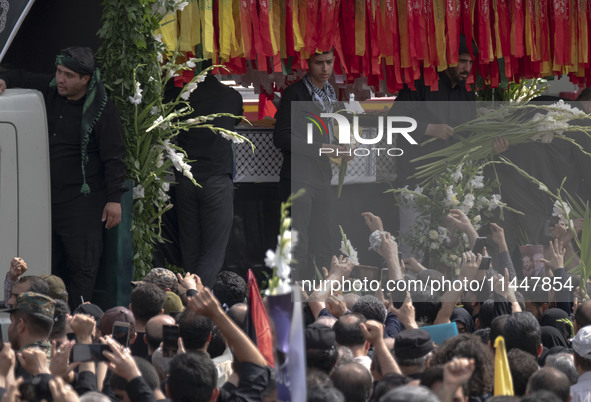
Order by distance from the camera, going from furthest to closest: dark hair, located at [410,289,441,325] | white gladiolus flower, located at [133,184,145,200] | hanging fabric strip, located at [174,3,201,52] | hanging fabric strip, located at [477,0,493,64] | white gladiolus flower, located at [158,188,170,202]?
hanging fabric strip, located at [477,0,493,64] < hanging fabric strip, located at [174,3,201,52] < white gladiolus flower, located at [158,188,170,202] < white gladiolus flower, located at [133,184,145,200] < dark hair, located at [410,289,441,325]

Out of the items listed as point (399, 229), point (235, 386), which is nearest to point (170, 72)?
point (399, 229)

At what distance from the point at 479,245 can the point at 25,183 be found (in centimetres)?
346

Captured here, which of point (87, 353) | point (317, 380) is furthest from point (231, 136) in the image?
point (317, 380)

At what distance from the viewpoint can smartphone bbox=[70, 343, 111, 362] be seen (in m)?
4.91

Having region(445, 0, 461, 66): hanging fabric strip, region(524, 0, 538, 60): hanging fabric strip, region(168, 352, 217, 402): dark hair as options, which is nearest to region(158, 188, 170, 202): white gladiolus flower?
region(445, 0, 461, 66): hanging fabric strip

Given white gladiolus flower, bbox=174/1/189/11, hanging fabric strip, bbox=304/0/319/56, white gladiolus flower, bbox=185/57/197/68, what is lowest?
white gladiolus flower, bbox=185/57/197/68

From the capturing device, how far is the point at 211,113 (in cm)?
939

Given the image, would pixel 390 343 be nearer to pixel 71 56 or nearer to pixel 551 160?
pixel 71 56

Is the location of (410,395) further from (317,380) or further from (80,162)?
(80,162)

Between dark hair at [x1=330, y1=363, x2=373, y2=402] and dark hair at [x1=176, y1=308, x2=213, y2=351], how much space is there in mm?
877

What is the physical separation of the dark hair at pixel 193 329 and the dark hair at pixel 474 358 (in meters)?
1.10

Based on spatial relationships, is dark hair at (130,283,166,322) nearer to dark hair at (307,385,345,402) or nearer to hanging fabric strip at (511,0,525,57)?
dark hair at (307,385,345,402)

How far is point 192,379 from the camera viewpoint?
4.80m

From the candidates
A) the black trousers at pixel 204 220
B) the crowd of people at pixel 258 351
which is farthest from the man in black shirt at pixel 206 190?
the crowd of people at pixel 258 351
